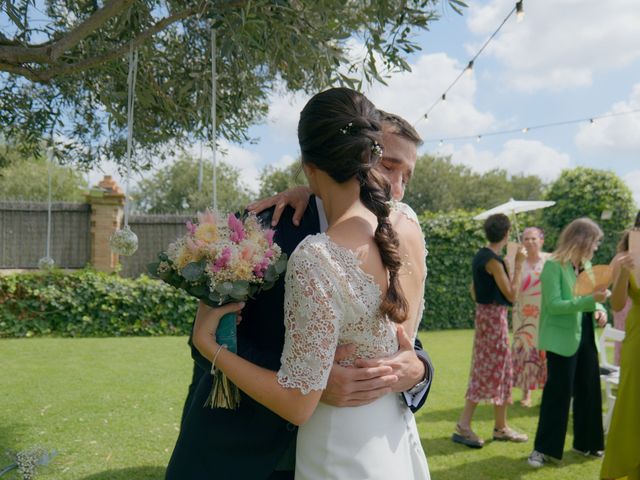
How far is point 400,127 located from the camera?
110 inches

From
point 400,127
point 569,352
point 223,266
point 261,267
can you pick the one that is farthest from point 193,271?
point 569,352

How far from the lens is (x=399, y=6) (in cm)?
332

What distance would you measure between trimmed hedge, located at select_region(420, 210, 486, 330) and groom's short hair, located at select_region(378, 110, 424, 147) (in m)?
12.3

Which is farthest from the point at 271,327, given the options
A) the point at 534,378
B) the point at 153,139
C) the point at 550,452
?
the point at 534,378

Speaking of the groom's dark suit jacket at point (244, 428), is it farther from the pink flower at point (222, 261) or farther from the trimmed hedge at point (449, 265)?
the trimmed hedge at point (449, 265)

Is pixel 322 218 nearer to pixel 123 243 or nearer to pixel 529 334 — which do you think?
pixel 123 243

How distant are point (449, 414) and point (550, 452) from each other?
6.30 ft

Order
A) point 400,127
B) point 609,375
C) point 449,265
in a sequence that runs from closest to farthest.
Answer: point 400,127, point 609,375, point 449,265

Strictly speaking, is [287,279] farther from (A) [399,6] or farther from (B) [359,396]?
(A) [399,6]

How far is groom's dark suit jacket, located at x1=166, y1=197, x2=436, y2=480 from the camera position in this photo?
1.98 metres

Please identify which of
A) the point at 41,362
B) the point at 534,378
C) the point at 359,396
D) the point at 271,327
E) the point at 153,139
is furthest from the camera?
the point at 41,362

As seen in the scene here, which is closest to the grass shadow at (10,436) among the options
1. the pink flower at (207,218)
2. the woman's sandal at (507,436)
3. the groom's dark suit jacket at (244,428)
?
the groom's dark suit jacket at (244,428)

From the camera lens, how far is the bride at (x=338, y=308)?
69.4 inches

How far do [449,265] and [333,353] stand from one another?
1366 centimetres
